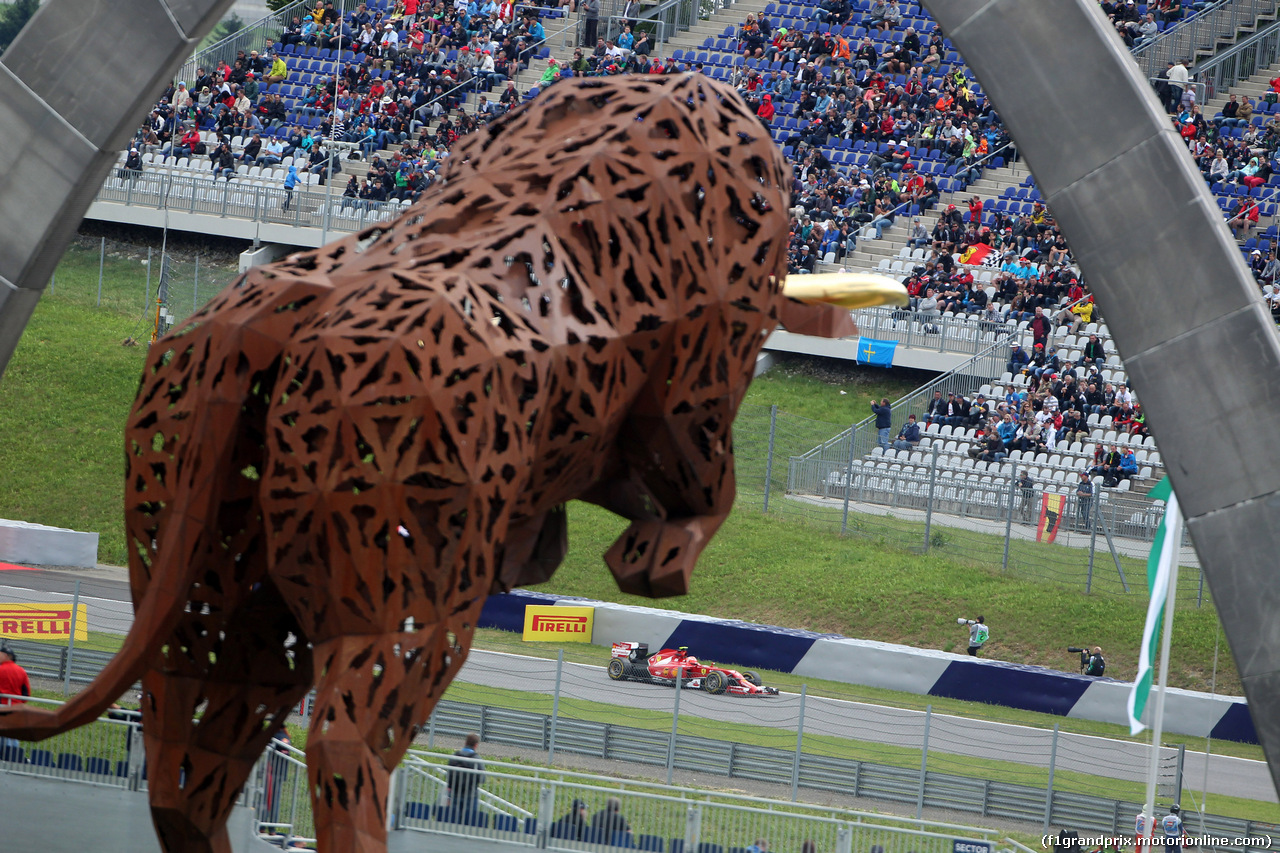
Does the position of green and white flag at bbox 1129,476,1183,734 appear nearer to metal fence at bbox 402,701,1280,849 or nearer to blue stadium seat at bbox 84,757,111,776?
metal fence at bbox 402,701,1280,849

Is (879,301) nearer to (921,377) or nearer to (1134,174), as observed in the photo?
(1134,174)

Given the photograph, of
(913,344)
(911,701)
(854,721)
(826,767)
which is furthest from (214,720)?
(913,344)

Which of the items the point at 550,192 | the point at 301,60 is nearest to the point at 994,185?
the point at 301,60

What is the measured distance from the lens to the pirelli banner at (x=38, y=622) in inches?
684

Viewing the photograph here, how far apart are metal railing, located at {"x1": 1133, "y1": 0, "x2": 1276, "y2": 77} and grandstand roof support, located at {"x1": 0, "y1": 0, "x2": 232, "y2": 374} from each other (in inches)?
1142

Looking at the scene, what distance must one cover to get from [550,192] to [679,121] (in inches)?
27.3

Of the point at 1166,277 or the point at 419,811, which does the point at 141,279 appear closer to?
the point at 419,811

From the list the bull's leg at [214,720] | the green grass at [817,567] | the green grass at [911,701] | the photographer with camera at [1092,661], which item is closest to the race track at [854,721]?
the green grass at [911,701]

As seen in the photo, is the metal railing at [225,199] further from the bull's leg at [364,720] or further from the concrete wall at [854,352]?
the bull's leg at [364,720]

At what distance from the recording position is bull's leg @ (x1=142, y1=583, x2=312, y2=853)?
554 centimetres

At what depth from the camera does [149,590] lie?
5.29 metres

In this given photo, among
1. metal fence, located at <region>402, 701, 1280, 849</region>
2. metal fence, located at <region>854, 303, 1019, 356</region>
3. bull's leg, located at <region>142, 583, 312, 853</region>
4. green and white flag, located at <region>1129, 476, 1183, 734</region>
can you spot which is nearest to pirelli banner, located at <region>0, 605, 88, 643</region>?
metal fence, located at <region>402, 701, 1280, 849</region>

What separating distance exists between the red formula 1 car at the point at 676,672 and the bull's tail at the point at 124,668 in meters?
15.2

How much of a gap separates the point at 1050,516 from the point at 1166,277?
1706 cm
